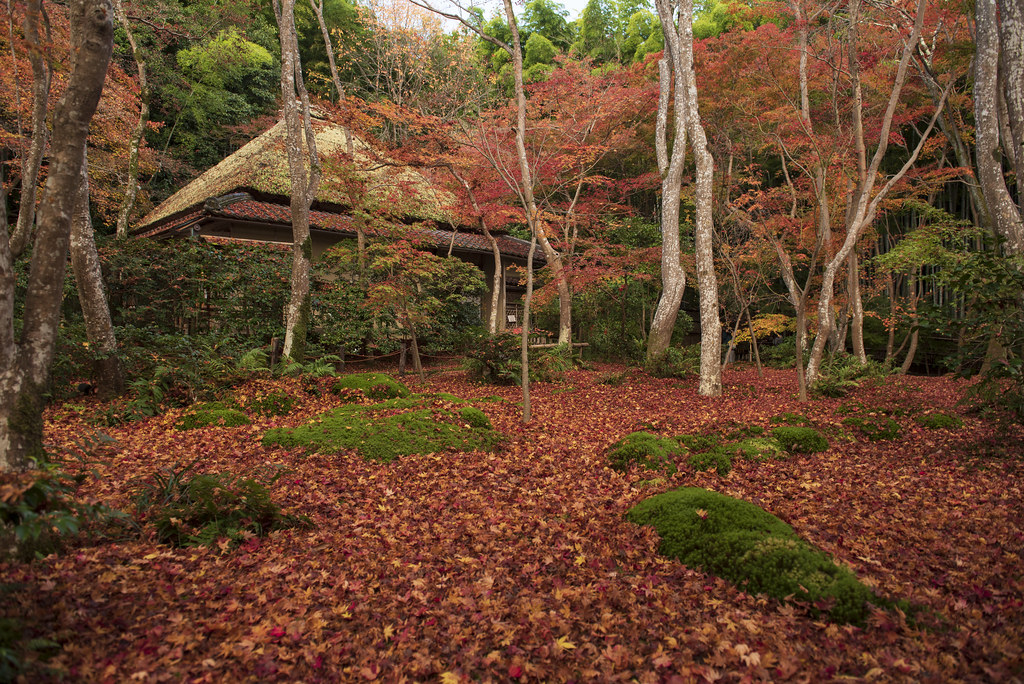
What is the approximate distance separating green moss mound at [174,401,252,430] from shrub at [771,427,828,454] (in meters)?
6.07

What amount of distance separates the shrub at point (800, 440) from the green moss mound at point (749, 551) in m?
2.44

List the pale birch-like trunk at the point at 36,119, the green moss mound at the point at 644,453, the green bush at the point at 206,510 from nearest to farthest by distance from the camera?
1. the green bush at the point at 206,510
2. the pale birch-like trunk at the point at 36,119
3. the green moss mound at the point at 644,453

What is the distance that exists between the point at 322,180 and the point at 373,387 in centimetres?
699

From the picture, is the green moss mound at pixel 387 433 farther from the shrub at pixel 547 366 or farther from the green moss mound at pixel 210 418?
the shrub at pixel 547 366

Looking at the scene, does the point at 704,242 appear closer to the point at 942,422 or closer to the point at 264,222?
the point at 942,422

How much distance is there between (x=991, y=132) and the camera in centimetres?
717

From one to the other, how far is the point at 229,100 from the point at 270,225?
973 centimetres

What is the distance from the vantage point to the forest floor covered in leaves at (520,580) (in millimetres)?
2447

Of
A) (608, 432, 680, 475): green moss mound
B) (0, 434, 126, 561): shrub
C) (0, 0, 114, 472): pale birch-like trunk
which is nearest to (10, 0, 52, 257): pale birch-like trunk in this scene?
(0, 0, 114, 472): pale birch-like trunk

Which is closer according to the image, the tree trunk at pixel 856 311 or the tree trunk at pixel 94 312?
the tree trunk at pixel 94 312

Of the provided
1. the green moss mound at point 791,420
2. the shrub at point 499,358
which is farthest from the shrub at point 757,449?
the shrub at point 499,358

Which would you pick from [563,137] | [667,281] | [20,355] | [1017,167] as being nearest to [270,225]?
[563,137]

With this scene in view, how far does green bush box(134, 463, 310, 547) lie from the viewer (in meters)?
3.43

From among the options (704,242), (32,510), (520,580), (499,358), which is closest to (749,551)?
(520,580)
